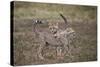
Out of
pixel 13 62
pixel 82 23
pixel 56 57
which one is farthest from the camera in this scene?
pixel 82 23

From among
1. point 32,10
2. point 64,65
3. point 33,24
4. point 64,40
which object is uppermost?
point 32,10

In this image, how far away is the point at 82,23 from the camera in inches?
115

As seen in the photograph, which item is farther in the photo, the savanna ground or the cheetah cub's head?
the cheetah cub's head

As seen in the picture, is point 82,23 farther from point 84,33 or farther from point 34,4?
point 34,4

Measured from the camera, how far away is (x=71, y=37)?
2.85 meters

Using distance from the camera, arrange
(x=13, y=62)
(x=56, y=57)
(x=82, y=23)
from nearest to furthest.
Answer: (x=13, y=62) < (x=56, y=57) < (x=82, y=23)

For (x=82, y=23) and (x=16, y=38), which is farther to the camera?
(x=82, y=23)

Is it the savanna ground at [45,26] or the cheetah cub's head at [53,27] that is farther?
the cheetah cub's head at [53,27]

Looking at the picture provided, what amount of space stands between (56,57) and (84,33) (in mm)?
551

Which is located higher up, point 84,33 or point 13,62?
point 84,33

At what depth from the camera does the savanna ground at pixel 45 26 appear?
254cm

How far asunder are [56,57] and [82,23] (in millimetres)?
626

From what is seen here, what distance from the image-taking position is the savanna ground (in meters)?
2.54
